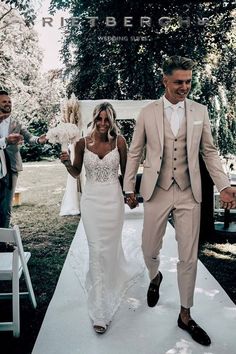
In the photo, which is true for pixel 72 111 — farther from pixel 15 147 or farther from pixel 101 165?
pixel 101 165

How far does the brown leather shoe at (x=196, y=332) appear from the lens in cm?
305

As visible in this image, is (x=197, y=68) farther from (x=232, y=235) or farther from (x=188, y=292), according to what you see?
(x=188, y=292)

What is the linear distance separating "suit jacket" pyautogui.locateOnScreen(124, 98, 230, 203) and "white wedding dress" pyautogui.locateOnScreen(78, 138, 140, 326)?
503 mm

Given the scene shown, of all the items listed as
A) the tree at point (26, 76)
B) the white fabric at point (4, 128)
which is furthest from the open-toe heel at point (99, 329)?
the tree at point (26, 76)

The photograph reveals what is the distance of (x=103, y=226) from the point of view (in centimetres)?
374

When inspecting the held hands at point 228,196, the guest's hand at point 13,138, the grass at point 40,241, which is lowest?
the grass at point 40,241

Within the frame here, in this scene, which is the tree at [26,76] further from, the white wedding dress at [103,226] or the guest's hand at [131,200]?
the guest's hand at [131,200]

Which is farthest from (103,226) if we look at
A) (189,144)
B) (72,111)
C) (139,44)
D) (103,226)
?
(139,44)

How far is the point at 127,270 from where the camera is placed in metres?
4.45

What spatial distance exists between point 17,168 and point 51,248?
151cm

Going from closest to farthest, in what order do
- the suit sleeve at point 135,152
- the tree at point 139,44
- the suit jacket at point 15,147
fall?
the suit sleeve at point 135,152 → the suit jacket at point 15,147 → the tree at point 139,44

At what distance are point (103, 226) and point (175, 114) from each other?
3.87ft

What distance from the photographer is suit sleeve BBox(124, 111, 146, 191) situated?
3418 millimetres

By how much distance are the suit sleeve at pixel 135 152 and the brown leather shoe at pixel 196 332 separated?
1164 mm
